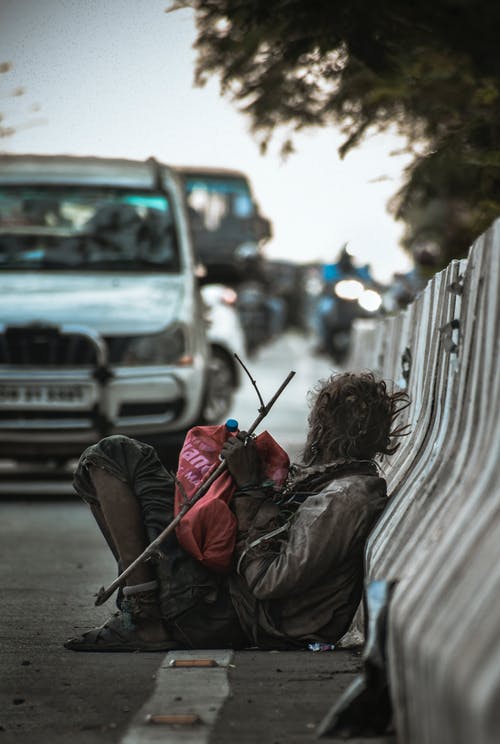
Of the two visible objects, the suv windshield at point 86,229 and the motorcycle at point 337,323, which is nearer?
the suv windshield at point 86,229

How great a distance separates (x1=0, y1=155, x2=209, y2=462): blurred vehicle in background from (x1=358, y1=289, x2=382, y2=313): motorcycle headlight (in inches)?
90.1

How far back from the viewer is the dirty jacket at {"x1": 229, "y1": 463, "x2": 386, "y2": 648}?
16.4 ft

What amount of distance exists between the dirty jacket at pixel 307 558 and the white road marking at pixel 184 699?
0.23 meters

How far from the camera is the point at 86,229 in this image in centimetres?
1280

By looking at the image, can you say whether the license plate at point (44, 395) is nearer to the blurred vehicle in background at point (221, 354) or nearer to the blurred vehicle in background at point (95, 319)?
the blurred vehicle in background at point (95, 319)

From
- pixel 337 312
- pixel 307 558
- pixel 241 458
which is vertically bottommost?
pixel 337 312

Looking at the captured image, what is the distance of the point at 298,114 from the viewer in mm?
8625

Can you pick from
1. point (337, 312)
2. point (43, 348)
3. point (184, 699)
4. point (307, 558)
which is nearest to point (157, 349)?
point (43, 348)

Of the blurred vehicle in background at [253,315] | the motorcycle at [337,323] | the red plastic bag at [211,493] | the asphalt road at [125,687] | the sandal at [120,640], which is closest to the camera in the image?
the asphalt road at [125,687]

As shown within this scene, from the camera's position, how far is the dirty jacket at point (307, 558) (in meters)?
5.01

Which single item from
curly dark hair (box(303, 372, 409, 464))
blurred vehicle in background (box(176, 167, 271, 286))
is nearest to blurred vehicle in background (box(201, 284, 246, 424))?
curly dark hair (box(303, 372, 409, 464))

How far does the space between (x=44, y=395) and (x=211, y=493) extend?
22.1ft

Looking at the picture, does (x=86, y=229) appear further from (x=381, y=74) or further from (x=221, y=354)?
(x=381, y=74)

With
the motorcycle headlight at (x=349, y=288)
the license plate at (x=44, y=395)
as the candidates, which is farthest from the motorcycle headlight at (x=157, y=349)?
the motorcycle headlight at (x=349, y=288)
